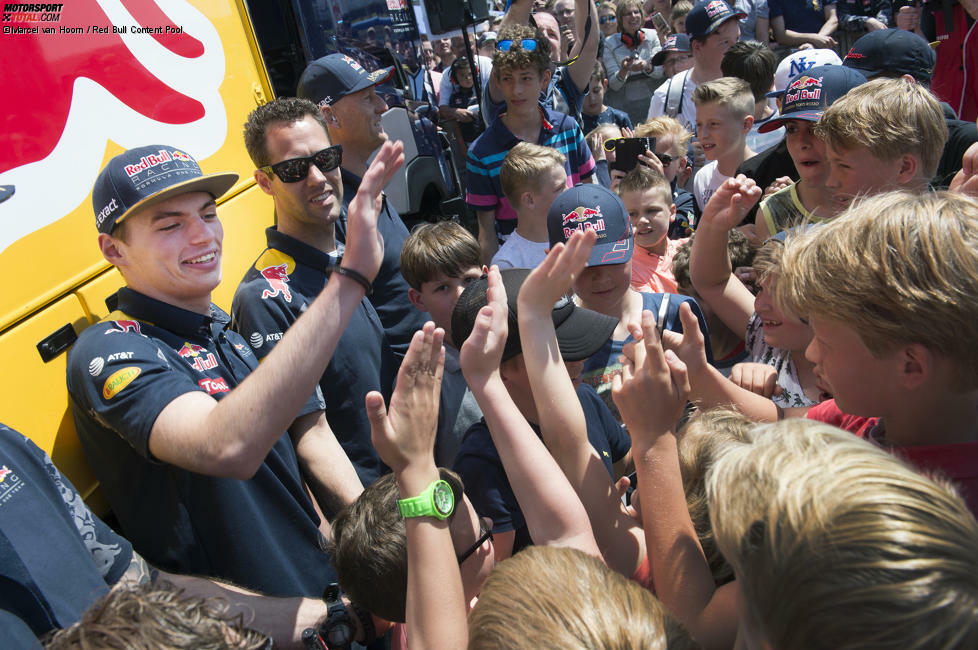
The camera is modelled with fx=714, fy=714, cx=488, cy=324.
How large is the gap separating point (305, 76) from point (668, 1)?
25.1 feet

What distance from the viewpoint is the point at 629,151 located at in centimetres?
408

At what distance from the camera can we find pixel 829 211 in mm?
2756

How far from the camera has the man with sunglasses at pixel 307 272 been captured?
2.50 m

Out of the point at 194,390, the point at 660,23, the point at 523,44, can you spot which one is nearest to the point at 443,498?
the point at 194,390

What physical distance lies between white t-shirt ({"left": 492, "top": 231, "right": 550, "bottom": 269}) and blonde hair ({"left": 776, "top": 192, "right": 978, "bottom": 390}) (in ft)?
6.89

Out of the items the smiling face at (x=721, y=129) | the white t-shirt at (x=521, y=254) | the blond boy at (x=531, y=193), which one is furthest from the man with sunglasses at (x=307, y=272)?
the smiling face at (x=721, y=129)

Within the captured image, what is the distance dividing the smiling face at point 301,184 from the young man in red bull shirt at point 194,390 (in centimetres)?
53

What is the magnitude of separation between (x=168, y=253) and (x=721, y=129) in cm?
305

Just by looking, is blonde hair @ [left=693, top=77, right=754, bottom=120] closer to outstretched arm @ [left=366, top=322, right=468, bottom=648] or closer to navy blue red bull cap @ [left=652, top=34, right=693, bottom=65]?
outstretched arm @ [left=366, top=322, right=468, bottom=648]

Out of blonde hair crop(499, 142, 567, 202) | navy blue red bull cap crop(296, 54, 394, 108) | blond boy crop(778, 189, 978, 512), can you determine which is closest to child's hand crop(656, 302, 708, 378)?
blond boy crop(778, 189, 978, 512)

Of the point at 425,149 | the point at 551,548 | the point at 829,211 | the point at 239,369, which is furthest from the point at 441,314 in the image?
the point at 425,149

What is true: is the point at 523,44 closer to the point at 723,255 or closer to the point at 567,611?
the point at 723,255

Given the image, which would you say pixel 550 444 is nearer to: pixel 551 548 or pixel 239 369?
pixel 551 548

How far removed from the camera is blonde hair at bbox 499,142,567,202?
364 centimetres
